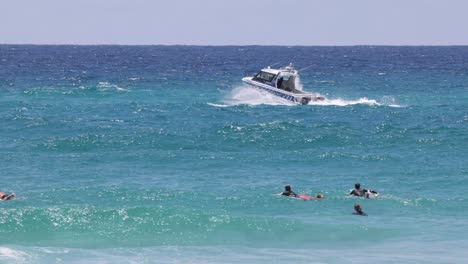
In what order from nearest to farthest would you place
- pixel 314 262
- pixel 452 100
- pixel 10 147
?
pixel 314 262
pixel 10 147
pixel 452 100

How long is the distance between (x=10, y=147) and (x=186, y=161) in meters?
8.76

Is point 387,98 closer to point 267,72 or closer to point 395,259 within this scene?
point 267,72

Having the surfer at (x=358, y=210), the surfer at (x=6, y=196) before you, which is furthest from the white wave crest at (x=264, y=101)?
the surfer at (x=6, y=196)

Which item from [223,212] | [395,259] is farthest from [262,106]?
[395,259]

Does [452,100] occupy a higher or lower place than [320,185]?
higher

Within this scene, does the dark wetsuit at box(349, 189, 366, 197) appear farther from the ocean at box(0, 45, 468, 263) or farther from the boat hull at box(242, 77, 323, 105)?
the boat hull at box(242, 77, 323, 105)

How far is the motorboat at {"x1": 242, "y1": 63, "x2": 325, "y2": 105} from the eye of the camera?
56844 millimetres

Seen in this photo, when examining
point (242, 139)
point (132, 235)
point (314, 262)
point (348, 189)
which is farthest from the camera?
point (242, 139)

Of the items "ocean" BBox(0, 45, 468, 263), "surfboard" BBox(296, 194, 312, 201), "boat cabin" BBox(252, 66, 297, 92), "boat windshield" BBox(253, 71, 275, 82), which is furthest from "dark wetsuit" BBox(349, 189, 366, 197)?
"boat windshield" BBox(253, 71, 275, 82)

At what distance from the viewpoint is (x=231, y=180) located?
3325 cm

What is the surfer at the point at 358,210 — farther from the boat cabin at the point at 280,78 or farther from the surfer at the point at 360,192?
the boat cabin at the point at 280,78

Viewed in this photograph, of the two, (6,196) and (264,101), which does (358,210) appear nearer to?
(6,196)

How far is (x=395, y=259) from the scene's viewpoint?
906 inches

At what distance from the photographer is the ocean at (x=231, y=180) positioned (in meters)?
25.0
